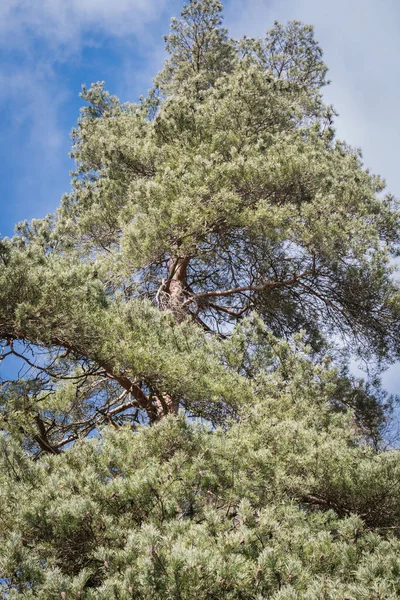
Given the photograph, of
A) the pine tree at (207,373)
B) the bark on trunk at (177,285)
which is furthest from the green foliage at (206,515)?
the bark on trunk at (177,285)

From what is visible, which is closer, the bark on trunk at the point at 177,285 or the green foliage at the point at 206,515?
the green foliage at the point at 206,515

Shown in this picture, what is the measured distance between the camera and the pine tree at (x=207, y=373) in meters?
3.07

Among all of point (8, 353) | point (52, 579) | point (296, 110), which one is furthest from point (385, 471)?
point (296, 110)

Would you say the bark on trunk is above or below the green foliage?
above

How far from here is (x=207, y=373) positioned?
217 inches

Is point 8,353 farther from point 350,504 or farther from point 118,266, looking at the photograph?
point 350,504

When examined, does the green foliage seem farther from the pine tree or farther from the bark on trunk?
the bark on trunk

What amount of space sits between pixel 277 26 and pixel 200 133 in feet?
17.7

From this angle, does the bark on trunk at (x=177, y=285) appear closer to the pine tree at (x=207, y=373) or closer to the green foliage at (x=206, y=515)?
the pine tree at (x=207, y=373)

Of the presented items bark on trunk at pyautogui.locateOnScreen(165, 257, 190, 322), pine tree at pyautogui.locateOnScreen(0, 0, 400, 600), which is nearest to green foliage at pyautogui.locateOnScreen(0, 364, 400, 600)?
pine tree at pyautogui.locateOnScreen(0, 0, 400, 600)

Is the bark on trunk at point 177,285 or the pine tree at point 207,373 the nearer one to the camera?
the pine tree at point 207,373

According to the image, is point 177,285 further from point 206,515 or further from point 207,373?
point 206,515

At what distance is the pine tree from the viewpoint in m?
3.07

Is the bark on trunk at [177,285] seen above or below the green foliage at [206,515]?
above
